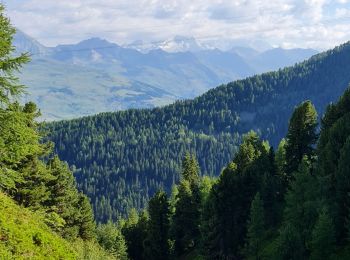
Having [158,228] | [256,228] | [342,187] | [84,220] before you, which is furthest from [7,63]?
[158,228]

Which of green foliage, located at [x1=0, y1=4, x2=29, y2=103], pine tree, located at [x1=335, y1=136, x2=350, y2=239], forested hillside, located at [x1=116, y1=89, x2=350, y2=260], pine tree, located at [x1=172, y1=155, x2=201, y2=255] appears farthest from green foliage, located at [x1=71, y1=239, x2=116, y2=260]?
pine tree, located at [x1=172, y1=155, x2=201, y2=255]

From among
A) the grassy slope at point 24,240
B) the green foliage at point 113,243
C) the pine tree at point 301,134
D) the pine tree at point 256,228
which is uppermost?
the pine tree at point 301,134

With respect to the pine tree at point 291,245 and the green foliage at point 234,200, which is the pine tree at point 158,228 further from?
the pine tree at point 291,245

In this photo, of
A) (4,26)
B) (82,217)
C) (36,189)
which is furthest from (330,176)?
(82,217)

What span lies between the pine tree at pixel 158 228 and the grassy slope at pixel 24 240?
44153 mm

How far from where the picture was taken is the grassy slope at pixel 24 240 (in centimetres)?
2566

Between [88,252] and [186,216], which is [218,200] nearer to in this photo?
[186,216]

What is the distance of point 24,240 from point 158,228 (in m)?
51.1

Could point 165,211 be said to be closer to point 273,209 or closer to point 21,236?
point 273,209

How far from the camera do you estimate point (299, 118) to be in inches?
2222

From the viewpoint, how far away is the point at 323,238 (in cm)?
4084

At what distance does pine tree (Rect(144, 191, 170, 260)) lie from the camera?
7656 cm

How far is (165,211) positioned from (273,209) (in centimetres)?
2228

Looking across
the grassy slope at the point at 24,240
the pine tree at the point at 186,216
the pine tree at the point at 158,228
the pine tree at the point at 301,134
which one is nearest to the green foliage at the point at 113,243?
the pine tree at the point at 158,228
